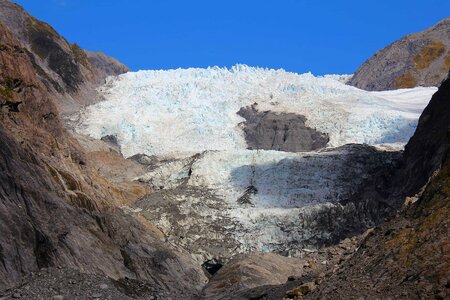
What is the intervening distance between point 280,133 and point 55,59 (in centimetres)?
3128

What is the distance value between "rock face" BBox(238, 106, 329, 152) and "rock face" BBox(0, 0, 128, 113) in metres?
19.7

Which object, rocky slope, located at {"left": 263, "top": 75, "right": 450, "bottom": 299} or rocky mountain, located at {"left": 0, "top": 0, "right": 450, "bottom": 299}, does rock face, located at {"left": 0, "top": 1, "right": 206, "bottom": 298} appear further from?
rocky slope, located at {"left": 263, "top": 75, "right": 450, "bottom": 299}

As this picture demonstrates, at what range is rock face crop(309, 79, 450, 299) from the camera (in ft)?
42.9

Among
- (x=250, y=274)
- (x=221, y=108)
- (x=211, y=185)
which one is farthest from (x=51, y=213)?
(x=221, y=108)

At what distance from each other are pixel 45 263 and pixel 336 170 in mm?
29953

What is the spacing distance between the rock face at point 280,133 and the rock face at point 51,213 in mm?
35130

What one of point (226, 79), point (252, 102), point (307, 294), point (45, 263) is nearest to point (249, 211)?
point (45, 263)

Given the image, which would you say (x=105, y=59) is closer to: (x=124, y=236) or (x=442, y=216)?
(x=124, y=236)

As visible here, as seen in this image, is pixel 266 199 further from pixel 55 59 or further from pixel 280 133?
pixel 55 59

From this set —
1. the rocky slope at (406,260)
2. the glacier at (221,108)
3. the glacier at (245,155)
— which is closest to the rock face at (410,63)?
the glacier at (221,108)

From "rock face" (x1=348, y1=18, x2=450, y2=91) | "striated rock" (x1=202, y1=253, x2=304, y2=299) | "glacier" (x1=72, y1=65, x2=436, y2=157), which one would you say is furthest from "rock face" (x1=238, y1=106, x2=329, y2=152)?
"rock face" (x1=348, y1=18, x2=450, y2=91)

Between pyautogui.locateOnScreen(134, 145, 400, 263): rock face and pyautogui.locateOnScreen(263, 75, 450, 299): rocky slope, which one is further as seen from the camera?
pyautogui.locateOnScreen(134, 145, 400, 263): rock face

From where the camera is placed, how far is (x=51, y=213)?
2502 cm

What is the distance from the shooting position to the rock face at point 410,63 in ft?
367
